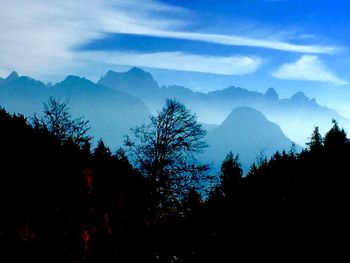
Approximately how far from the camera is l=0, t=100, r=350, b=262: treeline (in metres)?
9.09

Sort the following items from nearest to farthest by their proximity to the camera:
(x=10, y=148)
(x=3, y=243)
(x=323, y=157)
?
(x=3, y=243) → (x=10, y=148) → (x=323, y=157)

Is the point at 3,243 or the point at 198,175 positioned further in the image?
the point at 198,175

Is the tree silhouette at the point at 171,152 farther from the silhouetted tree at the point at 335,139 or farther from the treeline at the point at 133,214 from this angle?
the silhouetted tree at the point at 335,139

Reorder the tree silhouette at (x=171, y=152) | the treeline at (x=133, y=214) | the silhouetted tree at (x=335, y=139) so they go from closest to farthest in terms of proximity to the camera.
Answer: the treeline at (x=133, y=214) → the tree silhouette at (x=171, y=152) → the silhouetted tree at (x=335, y=139)

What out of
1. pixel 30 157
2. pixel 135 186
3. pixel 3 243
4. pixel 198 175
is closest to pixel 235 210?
pixel 3 243

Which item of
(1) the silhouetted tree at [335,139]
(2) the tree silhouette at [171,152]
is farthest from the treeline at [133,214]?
(1) the silhouetted tree at [335,139]

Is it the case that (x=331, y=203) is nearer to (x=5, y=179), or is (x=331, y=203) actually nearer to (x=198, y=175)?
(x=5, y=179)

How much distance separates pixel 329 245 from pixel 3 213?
8.47m

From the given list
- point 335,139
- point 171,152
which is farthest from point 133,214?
point 335,139

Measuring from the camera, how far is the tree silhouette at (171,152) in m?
23.3

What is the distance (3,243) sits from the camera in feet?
33.9

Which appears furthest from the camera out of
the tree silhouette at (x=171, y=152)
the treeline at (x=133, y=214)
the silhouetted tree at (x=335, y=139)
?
the silhouetted tree at (x=335, y=139)

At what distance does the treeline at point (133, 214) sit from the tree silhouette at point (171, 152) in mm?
3222

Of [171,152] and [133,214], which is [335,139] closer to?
[171,152]
